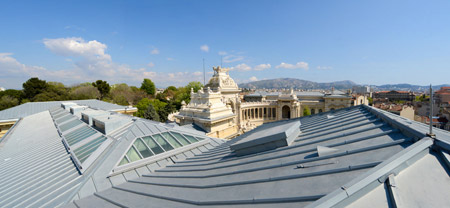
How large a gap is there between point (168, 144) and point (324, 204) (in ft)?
22.9

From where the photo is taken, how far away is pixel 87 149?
7.36 meters

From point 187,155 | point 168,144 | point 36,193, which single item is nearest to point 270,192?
point 187,155

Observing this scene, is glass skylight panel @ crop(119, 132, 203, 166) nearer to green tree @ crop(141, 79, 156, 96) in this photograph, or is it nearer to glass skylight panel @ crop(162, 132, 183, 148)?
glass skylight panel @ crop(162, 132, 183, 148)

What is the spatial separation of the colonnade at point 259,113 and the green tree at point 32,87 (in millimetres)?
53423

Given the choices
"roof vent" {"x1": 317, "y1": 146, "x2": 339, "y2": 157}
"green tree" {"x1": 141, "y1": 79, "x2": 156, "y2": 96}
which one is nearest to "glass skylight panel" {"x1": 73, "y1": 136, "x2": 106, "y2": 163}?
"roof vent" {"x1": 317, "y1": 146, "x2": 339, "y2": 157}

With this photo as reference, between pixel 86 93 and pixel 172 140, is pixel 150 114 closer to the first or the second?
pixel 172 140

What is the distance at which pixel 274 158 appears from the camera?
4.55 m

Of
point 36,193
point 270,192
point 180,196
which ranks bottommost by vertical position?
point 36,193

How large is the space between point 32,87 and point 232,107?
5224cm

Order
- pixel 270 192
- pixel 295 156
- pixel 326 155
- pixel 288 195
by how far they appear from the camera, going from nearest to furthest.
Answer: pixel 288 195, pixel 270 192, pixel 326 155, pixel 295 156

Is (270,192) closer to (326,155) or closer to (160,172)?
(326,155)

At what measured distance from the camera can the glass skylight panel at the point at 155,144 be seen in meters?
6.81

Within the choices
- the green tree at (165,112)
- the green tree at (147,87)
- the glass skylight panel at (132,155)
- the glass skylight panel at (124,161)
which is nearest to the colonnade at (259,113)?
the green tree at (165,112)

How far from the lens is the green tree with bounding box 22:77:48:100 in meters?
45.8
